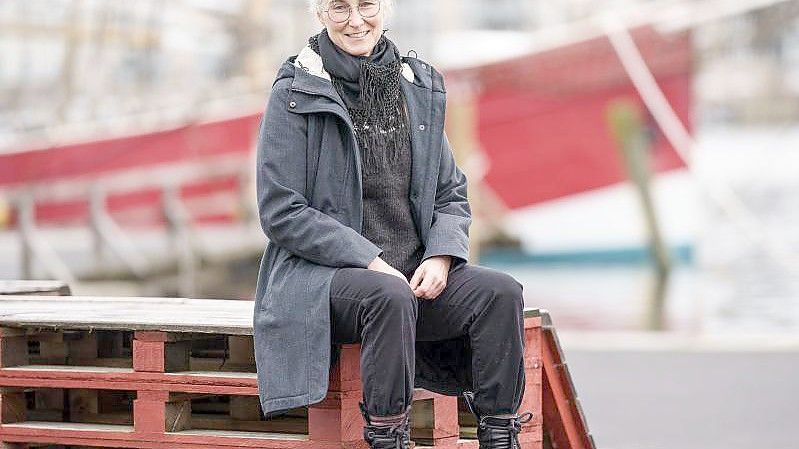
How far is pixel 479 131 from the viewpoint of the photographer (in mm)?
15828

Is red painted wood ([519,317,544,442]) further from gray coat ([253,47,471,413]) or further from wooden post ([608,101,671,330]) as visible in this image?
wooden post ([608,101,671,330])

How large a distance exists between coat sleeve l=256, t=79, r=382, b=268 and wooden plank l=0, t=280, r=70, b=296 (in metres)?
1.54

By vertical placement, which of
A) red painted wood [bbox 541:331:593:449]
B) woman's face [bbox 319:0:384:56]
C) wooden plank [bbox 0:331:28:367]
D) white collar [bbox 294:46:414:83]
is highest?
woman's face [bbox 319:0:384:56]

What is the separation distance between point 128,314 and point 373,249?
2.98 feet

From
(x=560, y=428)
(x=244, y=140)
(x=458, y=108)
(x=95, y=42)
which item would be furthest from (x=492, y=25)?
(x=560, y=428)

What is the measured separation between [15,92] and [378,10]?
13737mm

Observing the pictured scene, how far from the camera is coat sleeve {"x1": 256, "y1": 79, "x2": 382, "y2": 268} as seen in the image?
11.8 feet

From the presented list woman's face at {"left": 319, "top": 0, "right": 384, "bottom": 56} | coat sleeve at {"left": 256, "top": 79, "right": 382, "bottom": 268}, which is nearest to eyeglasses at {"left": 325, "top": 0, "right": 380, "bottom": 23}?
woman's face at {"left": 319, "top": 0, "right": 384, "bottom": 56}

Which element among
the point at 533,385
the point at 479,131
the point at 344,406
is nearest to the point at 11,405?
the point at 344,406

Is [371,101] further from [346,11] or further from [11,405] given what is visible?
[11,405]

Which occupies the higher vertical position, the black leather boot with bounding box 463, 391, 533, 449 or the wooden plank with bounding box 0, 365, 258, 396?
the wooden plank with bounding box 0, 365, 258, 396

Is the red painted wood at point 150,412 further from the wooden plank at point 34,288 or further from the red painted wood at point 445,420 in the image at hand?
the wooden plank at point 34,288

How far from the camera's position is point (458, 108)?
15969mm

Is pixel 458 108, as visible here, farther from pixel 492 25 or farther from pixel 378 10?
pixel 378 10
